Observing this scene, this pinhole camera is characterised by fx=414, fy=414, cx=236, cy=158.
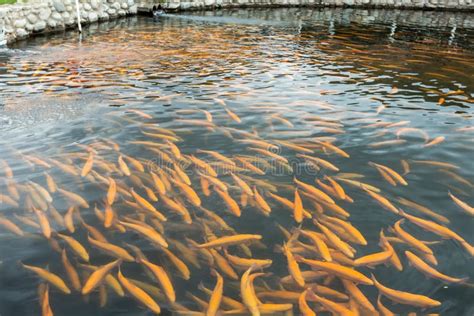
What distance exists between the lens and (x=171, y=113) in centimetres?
743

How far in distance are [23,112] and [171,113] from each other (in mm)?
2662

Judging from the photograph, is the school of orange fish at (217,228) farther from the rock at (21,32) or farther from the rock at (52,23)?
the rock at (52,23)

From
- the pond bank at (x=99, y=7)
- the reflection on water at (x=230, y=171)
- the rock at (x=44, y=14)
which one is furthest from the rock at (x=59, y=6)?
the reflection on water at (x=230, y=171)

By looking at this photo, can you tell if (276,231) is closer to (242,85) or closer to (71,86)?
(242,85)

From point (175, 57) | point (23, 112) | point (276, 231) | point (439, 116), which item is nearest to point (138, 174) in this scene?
point (276, 231)

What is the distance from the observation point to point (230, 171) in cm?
536

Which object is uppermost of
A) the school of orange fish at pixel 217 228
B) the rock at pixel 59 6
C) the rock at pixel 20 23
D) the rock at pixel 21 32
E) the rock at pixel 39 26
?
the rock at pixel 59 6

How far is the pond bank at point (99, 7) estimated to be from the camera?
13.8m

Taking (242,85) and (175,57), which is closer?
(242,85)

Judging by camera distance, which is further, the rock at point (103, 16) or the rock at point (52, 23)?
the rock at point (103, 16)

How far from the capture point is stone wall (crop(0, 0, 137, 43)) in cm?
1353

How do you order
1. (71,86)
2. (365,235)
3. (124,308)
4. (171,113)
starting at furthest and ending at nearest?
(71,86)
(171,113)
(365,235)
(124,308)

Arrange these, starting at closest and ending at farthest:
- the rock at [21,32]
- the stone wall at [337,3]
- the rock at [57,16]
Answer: the rock at [21,32] → the rock at [57,16] → the stone wall at [337,3]

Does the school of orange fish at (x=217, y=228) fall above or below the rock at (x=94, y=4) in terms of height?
below
